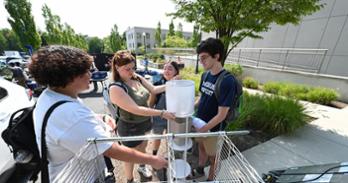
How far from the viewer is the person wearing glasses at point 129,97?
5.14 ft

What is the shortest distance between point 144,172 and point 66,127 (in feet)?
6.05

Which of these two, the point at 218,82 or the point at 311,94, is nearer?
the point at 218,82

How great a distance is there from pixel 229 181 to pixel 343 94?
6.87m

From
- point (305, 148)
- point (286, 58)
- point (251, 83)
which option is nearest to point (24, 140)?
point (305, 148)

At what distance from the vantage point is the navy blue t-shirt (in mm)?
1558

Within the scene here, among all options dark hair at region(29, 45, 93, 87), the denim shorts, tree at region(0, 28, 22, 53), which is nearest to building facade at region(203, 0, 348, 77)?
the denim shorts

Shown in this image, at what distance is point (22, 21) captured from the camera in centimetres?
1430

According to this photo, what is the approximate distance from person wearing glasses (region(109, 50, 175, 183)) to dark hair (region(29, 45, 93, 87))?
0.60 meters

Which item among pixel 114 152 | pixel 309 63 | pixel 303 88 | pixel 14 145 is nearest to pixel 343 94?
pixel 303 88

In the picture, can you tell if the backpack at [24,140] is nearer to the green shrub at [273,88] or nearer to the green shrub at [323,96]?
the green shrub at [323,96]

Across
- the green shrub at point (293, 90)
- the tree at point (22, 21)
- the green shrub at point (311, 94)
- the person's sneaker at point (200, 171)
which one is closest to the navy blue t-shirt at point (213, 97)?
the person's sneaker at point (200, 171)

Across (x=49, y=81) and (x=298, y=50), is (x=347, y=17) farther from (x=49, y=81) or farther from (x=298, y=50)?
(x=49, y=81)

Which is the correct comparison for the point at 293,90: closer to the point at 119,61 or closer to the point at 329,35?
the point at 329,35

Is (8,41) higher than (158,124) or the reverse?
the reverse
